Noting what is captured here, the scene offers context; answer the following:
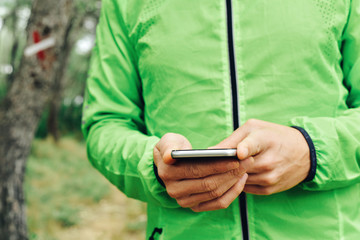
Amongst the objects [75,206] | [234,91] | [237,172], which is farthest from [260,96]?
[75,206]

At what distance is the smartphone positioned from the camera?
941 millimetres

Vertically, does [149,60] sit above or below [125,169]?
above

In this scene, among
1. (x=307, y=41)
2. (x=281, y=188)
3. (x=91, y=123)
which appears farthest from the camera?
(x=91, y=123)

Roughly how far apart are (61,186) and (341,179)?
9736mm

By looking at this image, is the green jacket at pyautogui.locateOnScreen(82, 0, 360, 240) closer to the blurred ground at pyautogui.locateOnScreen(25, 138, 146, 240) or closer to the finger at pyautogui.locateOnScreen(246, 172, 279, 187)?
the finger at pyautogui.locateOnScreen(246, 172, 279, 187)

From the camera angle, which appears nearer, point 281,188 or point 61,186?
point 281,188

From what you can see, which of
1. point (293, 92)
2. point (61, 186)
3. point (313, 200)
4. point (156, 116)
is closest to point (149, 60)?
point (156, 116)

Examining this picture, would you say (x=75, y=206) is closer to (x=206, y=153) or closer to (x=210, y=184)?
(x=210, y=184)

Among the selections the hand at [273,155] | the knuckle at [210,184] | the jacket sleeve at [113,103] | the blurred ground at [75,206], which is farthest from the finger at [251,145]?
the blurred ground at [75,206]

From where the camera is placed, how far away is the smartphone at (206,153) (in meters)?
0.94

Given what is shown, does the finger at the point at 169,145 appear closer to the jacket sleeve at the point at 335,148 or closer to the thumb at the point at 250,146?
the thumb at the point at 250,146

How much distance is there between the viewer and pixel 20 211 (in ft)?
14.3

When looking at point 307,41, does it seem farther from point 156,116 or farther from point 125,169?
point 125,169

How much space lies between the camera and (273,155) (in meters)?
1.11
